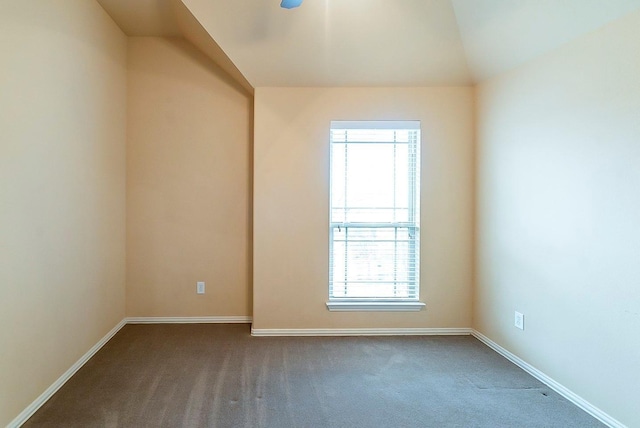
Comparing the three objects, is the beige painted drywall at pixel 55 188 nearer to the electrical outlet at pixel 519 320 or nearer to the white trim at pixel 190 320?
the white trim at pixel 190 320

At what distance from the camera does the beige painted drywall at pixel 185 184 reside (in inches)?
144

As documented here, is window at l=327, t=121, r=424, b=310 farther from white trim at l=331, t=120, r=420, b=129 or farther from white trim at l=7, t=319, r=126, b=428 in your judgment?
white trim at l=7, t=319, r=126, b=428

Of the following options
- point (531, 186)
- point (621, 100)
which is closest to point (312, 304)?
point (531, 186)

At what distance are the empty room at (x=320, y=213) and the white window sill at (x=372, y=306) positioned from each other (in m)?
0.02

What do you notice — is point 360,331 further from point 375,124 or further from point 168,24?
point 168,24

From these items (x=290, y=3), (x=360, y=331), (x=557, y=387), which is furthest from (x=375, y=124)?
(x=557, y=387)

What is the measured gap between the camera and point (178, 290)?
375cm

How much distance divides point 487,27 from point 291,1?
5.09 feet

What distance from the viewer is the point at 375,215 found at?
351 cm

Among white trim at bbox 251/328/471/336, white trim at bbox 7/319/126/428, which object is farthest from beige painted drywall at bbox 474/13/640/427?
white trim at bbox 7/319/126/428

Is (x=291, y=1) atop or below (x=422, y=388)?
atop

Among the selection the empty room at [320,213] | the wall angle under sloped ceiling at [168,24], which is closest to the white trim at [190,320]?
the empty room at [320,213]

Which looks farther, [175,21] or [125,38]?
[125,38]

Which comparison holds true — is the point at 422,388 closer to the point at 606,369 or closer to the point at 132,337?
the point at 606,369
